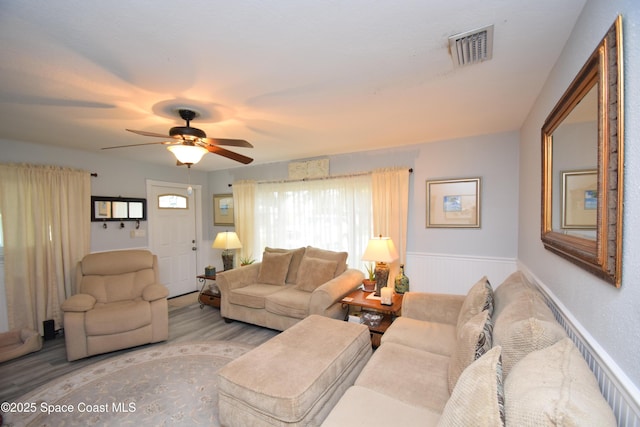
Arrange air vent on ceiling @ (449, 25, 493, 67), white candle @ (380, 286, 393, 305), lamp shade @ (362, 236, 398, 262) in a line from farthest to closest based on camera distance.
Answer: lamp shade @ (362, 236, 398, 262), white candle @ (380, 286, 393, 305), air vent on ceiling @ (449, 25, 493, 67)

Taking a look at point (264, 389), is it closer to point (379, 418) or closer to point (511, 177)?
point (379, 418)

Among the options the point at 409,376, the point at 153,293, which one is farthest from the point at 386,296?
the point at 153,293

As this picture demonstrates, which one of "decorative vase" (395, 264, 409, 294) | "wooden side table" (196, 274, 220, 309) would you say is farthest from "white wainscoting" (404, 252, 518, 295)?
"wooden side table" (196, 274, 220, 309)

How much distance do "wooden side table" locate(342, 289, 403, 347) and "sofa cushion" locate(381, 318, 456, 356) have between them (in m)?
0.41

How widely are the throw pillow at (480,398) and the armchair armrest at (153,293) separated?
3.03 m

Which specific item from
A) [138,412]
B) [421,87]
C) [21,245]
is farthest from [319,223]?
[21,245]

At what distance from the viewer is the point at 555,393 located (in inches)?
27.5

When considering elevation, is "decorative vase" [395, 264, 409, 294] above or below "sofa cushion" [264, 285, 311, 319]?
above

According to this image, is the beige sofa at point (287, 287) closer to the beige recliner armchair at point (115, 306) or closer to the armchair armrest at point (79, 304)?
the beige recliner armchair at point (115, 306)

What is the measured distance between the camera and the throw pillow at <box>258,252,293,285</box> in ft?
12.1

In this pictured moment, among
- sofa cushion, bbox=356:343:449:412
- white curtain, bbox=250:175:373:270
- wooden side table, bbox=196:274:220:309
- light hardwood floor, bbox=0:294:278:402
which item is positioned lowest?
light hardwood floor, bbox=0:294:278:402

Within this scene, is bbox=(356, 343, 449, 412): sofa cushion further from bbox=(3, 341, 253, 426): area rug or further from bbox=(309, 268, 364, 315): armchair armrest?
bbox=(3, 341, 253, 426): area rug

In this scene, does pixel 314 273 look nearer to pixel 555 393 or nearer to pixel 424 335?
pixel 424 335

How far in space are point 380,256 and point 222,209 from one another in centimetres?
345
